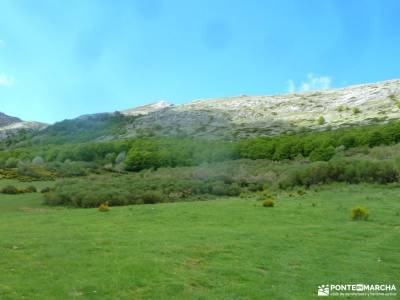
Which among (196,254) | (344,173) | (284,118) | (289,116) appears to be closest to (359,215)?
(196,254)

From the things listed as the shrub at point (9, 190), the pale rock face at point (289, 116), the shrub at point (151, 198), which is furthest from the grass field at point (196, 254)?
the pale rock face at point (289, 116)

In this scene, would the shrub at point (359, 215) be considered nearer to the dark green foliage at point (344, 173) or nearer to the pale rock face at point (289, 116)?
the dark green foliage at point (344, 173)

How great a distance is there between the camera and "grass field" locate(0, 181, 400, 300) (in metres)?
14.9

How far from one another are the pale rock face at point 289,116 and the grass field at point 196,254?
116269mm

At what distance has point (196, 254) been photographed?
19.4 metres

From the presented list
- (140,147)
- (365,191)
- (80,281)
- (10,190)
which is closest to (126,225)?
(80,281)

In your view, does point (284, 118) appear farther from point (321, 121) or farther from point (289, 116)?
point (321, 121)

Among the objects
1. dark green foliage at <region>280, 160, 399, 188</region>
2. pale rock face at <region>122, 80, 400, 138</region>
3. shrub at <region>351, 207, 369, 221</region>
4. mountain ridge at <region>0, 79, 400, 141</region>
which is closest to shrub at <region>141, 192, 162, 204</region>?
dark green foliage at <region>280, 160, 399, 188</region>

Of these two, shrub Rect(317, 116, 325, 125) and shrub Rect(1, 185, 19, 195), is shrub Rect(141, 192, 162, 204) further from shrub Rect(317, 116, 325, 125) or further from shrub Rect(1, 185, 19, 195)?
shrub Rect(317, 116, 325, 125)

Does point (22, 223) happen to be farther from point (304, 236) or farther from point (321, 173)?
point (321, 173)

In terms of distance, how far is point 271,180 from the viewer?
66.3m

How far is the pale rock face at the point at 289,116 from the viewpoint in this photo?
15290cm

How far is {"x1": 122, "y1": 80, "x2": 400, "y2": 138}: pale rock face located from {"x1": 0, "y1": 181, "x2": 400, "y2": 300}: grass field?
11627cm

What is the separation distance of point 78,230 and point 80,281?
11015mm
